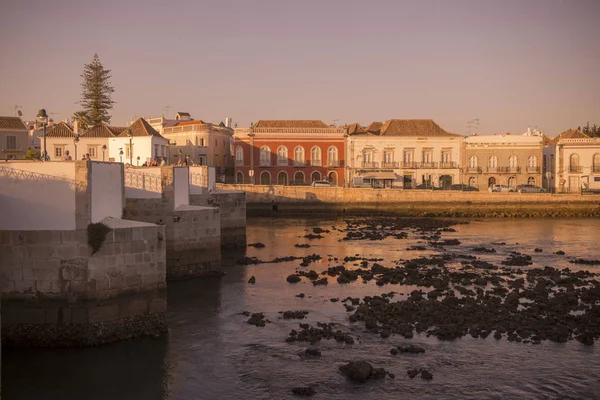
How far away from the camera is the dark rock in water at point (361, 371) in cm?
1636

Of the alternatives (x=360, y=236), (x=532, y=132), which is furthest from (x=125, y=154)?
(x=532, y=132)

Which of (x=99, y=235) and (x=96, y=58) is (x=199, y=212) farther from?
(x=96, y=58)

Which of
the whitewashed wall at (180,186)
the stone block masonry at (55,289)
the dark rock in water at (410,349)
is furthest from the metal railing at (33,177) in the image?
the dark rock in water at (410,349)

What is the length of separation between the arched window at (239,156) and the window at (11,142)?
2544 centimetres

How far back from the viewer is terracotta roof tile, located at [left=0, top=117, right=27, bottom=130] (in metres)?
55.3

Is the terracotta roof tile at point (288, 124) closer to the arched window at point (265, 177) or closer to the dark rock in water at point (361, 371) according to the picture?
the arched window at point (265, 177)

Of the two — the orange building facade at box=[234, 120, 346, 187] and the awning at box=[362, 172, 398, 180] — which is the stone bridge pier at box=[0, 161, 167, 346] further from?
the awning at box=[362, 172, 398, 180]

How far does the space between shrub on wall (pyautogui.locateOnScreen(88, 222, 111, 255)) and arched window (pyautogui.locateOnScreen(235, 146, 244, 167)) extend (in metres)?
56.4

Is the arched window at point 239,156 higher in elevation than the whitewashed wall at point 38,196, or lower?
higher

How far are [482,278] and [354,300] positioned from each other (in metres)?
7.12

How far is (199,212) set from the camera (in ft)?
94.2

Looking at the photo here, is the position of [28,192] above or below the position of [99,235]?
above

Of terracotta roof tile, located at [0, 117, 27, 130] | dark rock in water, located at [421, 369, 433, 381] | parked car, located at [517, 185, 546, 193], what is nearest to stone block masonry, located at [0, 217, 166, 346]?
dark rock in water, located at [421, 369, 433, 381]

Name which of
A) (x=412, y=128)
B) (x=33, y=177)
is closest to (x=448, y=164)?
(x=412, y=128)
